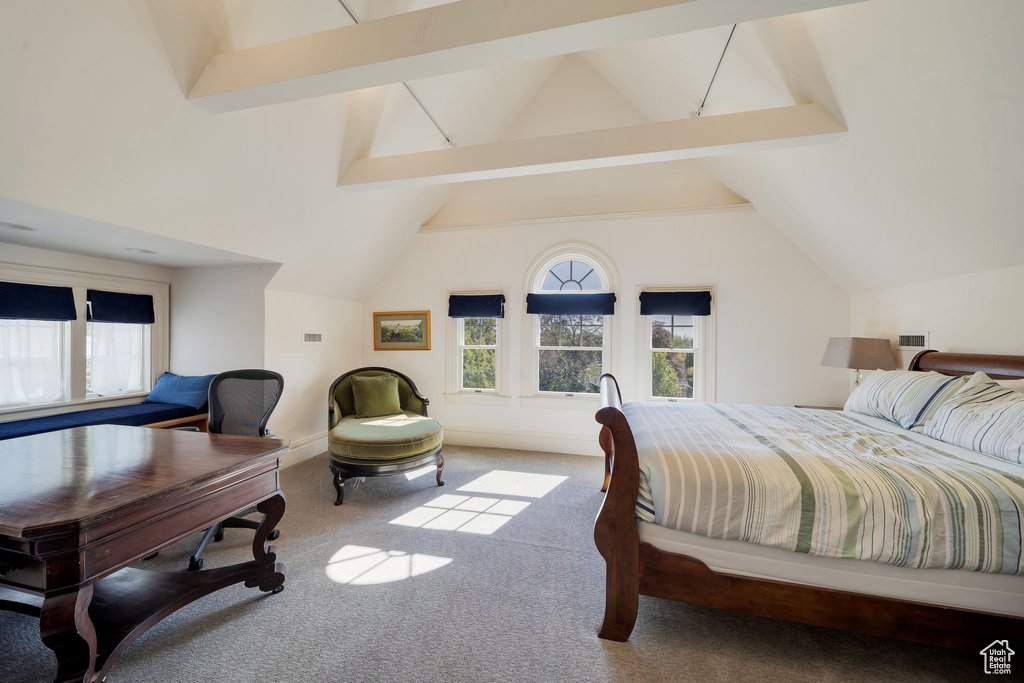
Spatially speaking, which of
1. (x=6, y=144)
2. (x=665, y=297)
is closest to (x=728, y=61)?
(x=665, y=297)

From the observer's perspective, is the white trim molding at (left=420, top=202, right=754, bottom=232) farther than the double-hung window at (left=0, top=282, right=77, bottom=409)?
Yes

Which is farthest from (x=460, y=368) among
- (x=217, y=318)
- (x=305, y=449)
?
(x=217, y=318)

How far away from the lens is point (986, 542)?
4.61 ft

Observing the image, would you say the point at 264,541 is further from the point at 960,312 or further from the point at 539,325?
the point at 960,312

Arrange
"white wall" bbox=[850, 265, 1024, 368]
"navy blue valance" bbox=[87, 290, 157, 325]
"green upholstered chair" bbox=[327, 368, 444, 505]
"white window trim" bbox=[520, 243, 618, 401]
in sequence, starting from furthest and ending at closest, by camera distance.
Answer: "white window trim" bbox=[520, 243, 618, 401] < "navy blue valance" bbox=[87, 290, 157, 325] < "green upholstered chair" bbox=[327, 368, 444, 505] < "white wall" bbox=[850, 265, 1024, 368]

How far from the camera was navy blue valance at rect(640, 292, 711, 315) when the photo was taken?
4.16 metres

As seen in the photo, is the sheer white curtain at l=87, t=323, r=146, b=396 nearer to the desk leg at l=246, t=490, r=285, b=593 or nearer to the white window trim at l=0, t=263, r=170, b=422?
the white window trim at l=0, t=263, r=170, b=422

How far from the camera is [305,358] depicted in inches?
172

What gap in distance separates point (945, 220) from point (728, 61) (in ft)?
5.58

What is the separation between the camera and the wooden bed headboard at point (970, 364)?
225 cm

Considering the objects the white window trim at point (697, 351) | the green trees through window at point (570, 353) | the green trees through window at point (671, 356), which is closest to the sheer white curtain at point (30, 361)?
the green trees through window at point (570, 353)

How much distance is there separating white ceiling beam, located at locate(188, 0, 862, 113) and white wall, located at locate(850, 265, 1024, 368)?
7.24 ft

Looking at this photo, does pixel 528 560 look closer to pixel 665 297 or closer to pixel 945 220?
pixel 665 297

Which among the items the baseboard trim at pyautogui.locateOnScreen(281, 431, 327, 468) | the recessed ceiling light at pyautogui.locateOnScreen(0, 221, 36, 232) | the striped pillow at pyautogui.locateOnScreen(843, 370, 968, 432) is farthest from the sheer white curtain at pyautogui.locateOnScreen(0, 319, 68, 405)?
the striped pillow at pyautogui.locateOnScreen(843, 370, 968, 432)
